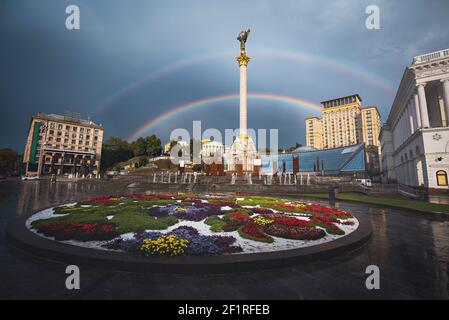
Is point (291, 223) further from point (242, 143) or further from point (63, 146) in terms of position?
point (63, 146)

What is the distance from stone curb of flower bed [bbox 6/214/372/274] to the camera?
14.8 feet

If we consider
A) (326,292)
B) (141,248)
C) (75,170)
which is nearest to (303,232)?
(326,292)

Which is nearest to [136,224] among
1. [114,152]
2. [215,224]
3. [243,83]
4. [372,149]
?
[215,224]

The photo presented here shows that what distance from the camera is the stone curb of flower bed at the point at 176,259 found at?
4.52 metres

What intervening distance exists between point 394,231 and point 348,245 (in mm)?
4304

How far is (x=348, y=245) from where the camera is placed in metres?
5.97

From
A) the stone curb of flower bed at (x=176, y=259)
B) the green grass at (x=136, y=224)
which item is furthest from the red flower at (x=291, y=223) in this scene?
the green grass at (x=136, y=224)

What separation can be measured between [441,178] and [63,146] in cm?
9630

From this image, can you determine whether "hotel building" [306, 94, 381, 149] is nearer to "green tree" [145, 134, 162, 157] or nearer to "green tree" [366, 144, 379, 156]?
"green tree" [366, 144, 379, 156]

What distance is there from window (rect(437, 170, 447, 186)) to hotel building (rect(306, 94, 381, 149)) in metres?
103

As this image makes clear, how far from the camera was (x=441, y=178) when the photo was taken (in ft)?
86.5

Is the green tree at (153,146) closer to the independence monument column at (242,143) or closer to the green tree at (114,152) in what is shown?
the green tree at (114,152)

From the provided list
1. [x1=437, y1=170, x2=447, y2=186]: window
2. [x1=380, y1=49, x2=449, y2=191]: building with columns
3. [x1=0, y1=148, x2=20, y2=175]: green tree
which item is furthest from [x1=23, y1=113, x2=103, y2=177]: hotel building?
[x1=437, y1=170, x2=447, y2=186]: window
